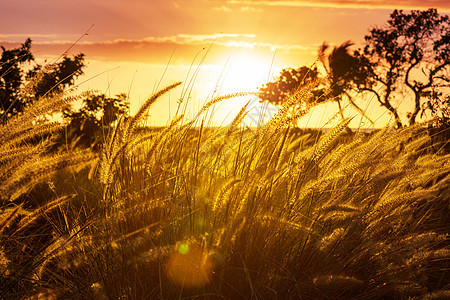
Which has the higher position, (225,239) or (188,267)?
(225,239)

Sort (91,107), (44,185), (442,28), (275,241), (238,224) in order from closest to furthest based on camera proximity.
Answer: (238,224)
(275,241)
(44,185)
(91,107)
(442,28)

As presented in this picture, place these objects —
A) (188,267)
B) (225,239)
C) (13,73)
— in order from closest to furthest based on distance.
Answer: (225,239), (188,267), (13,73)

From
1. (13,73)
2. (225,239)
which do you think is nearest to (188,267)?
(225,239)

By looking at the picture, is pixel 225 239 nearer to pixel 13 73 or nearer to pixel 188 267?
pixel 188 267

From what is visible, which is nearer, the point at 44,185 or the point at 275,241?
the point at 275,241

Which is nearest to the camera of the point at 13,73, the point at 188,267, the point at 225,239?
the point at 225,239

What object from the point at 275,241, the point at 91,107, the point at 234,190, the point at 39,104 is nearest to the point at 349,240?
the point at 275,241

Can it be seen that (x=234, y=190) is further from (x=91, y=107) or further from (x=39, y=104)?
(x=91, y=107)

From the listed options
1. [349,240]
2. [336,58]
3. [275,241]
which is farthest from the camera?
[336,58]

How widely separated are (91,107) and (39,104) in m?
10.7

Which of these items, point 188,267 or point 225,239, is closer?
point 225,239

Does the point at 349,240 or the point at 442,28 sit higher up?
the point at 442,28

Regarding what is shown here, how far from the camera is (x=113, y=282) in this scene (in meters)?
2.30

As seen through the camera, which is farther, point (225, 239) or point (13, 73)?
point (13, 73)
